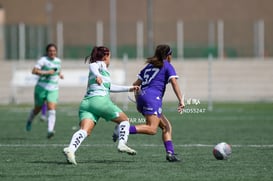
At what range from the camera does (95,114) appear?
48.8ft

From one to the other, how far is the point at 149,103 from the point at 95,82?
988 millimetres

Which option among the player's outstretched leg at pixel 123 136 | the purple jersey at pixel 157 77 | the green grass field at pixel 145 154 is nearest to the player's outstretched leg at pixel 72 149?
the green grass field at pixel 145 154

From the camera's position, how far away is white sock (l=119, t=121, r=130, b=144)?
575 inches

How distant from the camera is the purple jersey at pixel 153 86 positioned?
1524cm

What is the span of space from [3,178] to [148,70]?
365cm

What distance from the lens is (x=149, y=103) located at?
1521 cm

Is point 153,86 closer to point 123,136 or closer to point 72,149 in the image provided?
point 123,136

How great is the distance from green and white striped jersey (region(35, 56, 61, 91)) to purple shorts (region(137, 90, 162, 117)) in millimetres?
6954

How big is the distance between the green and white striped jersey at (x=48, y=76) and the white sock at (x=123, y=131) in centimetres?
729

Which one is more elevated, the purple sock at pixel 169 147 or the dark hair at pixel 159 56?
the dark hair at pixel 159 56

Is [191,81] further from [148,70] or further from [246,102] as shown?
[148,70]

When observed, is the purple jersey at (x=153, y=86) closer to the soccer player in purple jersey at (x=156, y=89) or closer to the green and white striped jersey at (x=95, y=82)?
the soccer player in purple jersey at (x=156, y=89)

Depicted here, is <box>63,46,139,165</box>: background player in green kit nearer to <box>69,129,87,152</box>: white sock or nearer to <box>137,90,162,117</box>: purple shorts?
<box>69,129,87,152</box>: white sock

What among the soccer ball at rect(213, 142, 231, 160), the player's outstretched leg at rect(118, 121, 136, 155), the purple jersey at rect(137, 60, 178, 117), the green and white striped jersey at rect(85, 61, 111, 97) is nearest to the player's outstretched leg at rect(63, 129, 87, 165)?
the player's outstretched leg at rect(118, 121, 136, 155)
